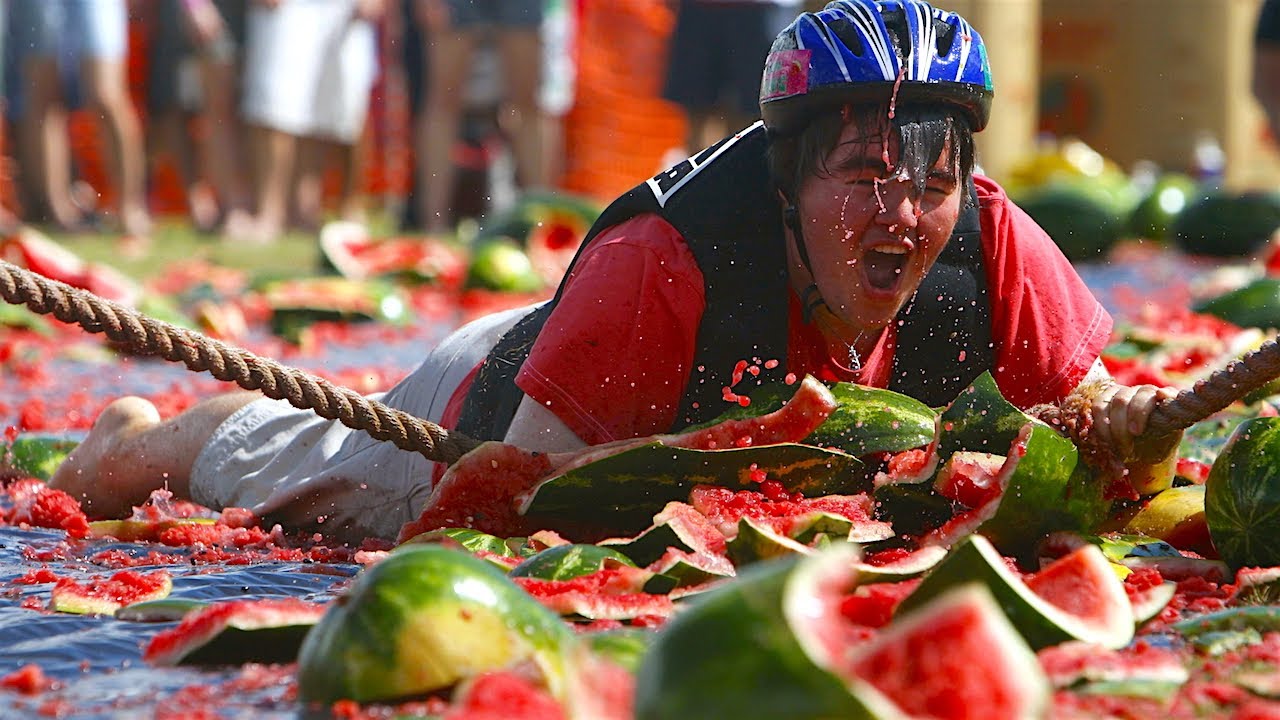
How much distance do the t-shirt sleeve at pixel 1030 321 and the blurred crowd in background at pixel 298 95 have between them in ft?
30.6

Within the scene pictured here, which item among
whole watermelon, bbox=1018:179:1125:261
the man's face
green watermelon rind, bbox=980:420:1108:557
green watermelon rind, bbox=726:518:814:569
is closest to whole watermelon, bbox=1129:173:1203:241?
whole watermelon, bbox=1018:179:1125:261

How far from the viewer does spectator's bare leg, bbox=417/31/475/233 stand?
43.9 ft

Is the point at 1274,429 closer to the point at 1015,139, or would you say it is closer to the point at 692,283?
the point at 692,283

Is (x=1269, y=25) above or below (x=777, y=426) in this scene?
above

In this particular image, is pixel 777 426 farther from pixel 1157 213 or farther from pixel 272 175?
pixel 1157 213

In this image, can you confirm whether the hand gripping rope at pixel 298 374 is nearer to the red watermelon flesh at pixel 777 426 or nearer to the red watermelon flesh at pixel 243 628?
the red watermelon flesh at pixel 777 426

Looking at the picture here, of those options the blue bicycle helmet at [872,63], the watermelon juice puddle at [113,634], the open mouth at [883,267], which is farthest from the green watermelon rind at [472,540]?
the blue bicycle helmet at [872,63]

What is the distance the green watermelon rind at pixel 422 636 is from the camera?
2590 millimetres

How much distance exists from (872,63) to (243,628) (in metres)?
1.77

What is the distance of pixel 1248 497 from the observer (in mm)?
3467

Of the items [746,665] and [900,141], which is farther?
[900,141]

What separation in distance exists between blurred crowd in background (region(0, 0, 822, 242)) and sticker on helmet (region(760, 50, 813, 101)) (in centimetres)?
918

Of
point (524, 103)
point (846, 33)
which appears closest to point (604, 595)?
point (846, 33)

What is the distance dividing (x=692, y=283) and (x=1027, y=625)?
1296mm
